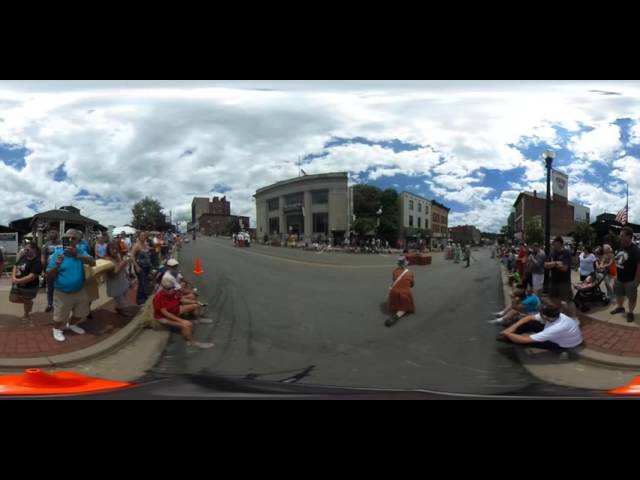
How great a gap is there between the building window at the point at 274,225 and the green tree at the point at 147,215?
47cm

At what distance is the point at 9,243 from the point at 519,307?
2.26 m

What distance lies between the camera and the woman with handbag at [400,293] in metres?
1.73

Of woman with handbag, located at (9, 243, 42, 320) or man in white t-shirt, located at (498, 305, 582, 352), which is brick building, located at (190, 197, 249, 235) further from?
man in white t-shirt, located at (498, 305, 582, 352)

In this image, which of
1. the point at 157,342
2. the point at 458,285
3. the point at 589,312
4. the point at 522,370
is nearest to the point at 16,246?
the point at 157,342

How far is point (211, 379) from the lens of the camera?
1.78 m

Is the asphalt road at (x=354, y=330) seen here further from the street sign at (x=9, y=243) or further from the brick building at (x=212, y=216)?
the street sign at (x=9, y=243)

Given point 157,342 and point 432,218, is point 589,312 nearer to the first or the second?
point 432,218

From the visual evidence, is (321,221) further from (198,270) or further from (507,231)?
(507,231)

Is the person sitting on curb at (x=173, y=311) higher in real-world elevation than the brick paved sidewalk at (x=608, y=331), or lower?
higher

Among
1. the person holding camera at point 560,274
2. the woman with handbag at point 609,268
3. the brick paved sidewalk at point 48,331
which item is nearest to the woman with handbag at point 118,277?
the brick paved sidewalk at point 48,331

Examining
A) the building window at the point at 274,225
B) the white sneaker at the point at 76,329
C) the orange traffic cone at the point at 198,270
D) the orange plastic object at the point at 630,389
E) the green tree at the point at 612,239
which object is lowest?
the orange plastic object at the point at 630,389

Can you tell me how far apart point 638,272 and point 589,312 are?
1.26 feet

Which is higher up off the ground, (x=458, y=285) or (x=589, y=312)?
(x=458, y=285)
